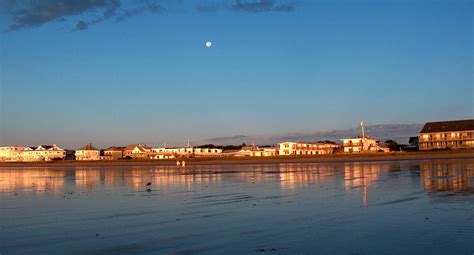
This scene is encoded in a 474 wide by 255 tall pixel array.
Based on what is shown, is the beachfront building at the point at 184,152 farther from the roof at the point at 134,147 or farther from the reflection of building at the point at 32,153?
the reflection of building at the point at 32,153

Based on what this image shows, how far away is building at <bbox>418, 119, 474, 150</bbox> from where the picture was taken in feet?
358

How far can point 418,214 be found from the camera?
14883 mm

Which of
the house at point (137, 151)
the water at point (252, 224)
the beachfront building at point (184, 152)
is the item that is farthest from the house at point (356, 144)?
the water at point (252, 224)

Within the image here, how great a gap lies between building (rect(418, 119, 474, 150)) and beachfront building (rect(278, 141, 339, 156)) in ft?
148

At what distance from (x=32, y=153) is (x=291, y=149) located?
10417cm

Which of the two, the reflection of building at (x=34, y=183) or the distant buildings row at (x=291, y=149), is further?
the distant buildings row at (x=291, y=149)

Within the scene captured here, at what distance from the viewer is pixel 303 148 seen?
520 ft

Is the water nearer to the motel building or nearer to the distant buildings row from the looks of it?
the distant buildings row

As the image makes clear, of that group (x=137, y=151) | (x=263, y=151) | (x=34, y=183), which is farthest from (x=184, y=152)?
(x=34, y=183)

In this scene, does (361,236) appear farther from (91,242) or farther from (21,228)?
(21,228)

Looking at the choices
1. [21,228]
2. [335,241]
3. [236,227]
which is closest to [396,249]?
[335,241]

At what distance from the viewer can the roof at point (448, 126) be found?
10992 centimetres

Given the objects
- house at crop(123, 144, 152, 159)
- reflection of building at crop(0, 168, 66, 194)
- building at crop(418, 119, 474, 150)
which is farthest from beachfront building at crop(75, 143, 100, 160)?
reflection of building at crop(0, 168, 66, 194)

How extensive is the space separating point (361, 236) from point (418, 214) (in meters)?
3.89
